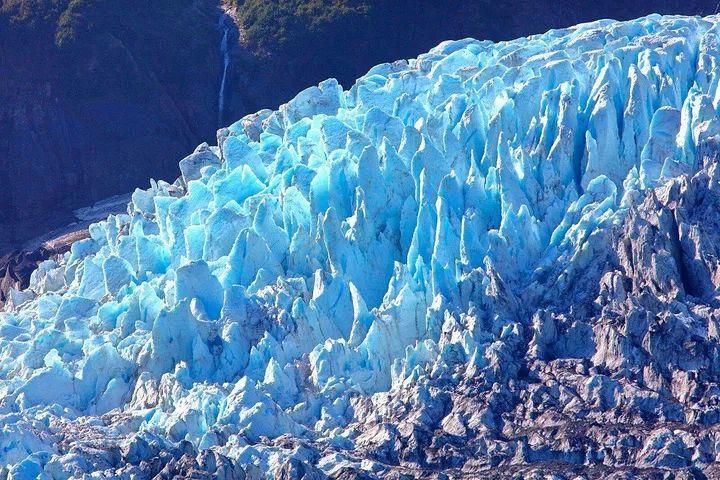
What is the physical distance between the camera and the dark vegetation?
69000 mm

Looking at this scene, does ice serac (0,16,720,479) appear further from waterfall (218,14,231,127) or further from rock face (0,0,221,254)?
waterfall (218,14,231,127)

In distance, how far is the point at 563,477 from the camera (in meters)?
36.2

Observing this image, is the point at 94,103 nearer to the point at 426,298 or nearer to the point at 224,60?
the point at 224,60

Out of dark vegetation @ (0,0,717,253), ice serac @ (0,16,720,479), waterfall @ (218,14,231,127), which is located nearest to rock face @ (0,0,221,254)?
dark vegetation @ (0,0,717,253)

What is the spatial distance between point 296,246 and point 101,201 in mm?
24769

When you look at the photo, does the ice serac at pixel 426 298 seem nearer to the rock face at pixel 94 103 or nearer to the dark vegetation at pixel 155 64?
the rock face at pixel 94 103

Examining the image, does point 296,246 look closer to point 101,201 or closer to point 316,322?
point 316,322

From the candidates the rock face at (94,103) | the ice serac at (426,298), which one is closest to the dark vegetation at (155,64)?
the rock face at (94,103)

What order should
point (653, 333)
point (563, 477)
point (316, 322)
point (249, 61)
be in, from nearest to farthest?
1. point (563, 477)
2. point (653, 333)
3. point (316, 322)
4. point (249, 61)

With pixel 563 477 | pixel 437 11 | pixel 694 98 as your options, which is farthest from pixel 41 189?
pixel 563 477

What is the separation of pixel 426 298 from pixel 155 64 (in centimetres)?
3309

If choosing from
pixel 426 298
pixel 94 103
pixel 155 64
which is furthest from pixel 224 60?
pixel 426 298

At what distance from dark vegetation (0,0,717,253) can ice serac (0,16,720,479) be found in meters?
20.0

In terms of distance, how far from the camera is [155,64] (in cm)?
7244
